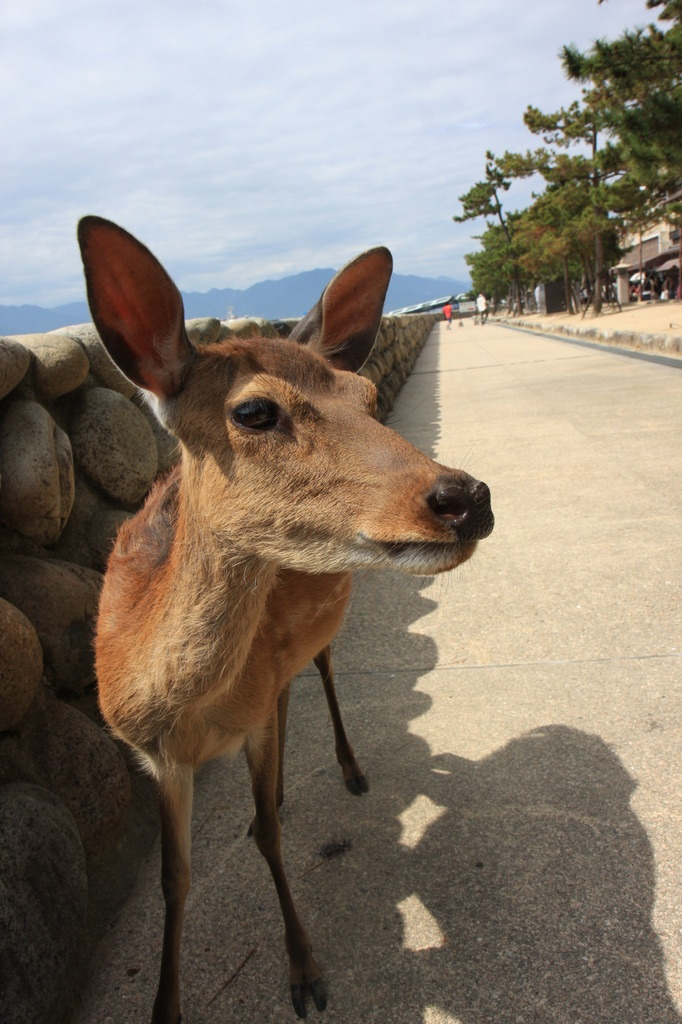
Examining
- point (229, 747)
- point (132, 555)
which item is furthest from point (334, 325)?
point (229, 747)

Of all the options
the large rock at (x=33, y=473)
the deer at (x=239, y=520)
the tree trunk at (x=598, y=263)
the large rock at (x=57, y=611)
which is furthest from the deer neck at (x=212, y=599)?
the tree trunk at (x=598, y=263)

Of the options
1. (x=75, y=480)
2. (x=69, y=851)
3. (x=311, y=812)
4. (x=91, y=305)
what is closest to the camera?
(x=91, y=305)

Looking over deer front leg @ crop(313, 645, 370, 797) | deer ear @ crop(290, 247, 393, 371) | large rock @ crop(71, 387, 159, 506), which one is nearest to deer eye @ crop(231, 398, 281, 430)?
deer ear @ crop(290, 247, 393, 371)

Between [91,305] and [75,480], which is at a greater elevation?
[91,305]

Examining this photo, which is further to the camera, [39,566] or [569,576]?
[569,576]

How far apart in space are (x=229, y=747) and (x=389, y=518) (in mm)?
1124

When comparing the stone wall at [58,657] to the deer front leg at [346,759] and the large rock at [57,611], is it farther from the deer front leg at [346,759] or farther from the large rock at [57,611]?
the deer front leg at [346,759]

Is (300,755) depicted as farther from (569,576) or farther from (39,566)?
(569,576)

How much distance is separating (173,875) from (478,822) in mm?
1108

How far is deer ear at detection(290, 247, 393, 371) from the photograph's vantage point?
2434mm

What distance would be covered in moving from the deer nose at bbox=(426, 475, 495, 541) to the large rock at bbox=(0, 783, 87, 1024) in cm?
147

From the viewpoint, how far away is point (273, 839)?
94.9 inches

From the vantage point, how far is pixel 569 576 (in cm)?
459

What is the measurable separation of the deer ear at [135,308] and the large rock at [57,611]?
108 cm
